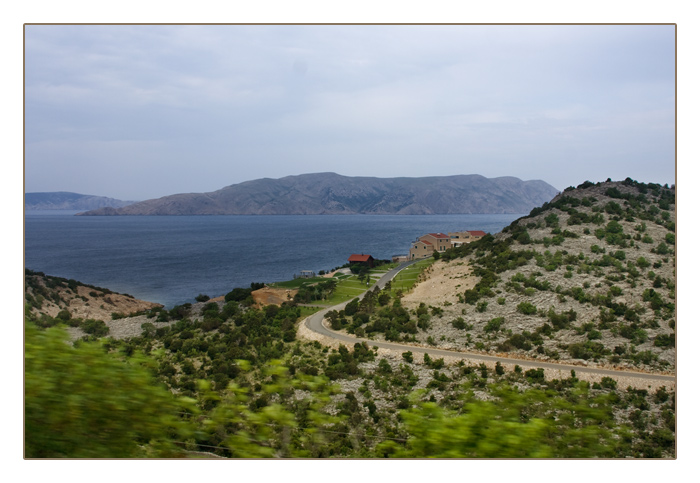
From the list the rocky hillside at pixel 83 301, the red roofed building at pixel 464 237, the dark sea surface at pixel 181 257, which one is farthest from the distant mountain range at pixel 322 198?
the rocky hillside at pixel 83 301

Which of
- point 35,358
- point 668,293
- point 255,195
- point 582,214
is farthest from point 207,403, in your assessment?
point 255,195

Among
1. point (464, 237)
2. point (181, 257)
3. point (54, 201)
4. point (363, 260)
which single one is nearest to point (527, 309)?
point (464, 237)

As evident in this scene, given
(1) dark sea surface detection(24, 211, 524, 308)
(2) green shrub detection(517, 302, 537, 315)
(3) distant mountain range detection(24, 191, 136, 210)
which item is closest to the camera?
(3) distant mountain range detection(24, 191, 136, 210)

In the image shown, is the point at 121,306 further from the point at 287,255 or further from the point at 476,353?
the point at 287,255

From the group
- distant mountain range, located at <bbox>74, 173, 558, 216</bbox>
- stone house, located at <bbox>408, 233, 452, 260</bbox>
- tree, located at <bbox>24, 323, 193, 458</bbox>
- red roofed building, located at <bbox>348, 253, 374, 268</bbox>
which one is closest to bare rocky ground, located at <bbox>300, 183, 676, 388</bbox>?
tree, located at <bbox>24, 323, 193, 458</bbox>

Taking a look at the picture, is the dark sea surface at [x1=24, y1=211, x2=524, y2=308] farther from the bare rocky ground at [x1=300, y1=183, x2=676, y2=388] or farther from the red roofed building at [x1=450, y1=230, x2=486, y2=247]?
the bare rocky ground at [x1=300, y1=183, x2=676, y2=388]
